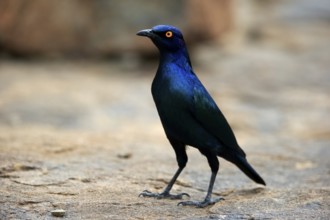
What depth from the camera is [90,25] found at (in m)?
11.0

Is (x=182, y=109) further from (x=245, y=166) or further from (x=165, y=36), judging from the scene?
(x=245, y=166)

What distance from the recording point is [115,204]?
4527mm

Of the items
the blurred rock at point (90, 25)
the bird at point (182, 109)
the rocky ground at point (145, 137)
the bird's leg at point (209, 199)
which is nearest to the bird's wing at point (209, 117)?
the bird at point (182, 109)

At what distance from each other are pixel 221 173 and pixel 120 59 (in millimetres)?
5525

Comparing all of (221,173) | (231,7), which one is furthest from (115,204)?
(231,7)

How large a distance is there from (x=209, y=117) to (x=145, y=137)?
3214 millimetres

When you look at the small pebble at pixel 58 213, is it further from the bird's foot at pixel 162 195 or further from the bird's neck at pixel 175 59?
the bird's neck at pixel 175 59

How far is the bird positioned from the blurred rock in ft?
20.6

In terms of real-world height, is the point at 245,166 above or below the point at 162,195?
above

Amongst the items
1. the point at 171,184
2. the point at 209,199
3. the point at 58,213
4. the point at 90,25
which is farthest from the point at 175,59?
the point at 90,25

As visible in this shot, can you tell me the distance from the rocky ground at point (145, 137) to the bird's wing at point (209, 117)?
493 millimetres

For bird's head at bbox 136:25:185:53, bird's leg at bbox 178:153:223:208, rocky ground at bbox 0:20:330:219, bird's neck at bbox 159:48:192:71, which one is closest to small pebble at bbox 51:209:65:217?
rocky ground at bbox 0:20:330:219

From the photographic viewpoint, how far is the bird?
4562 millimetres

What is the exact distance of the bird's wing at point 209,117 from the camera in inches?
182
